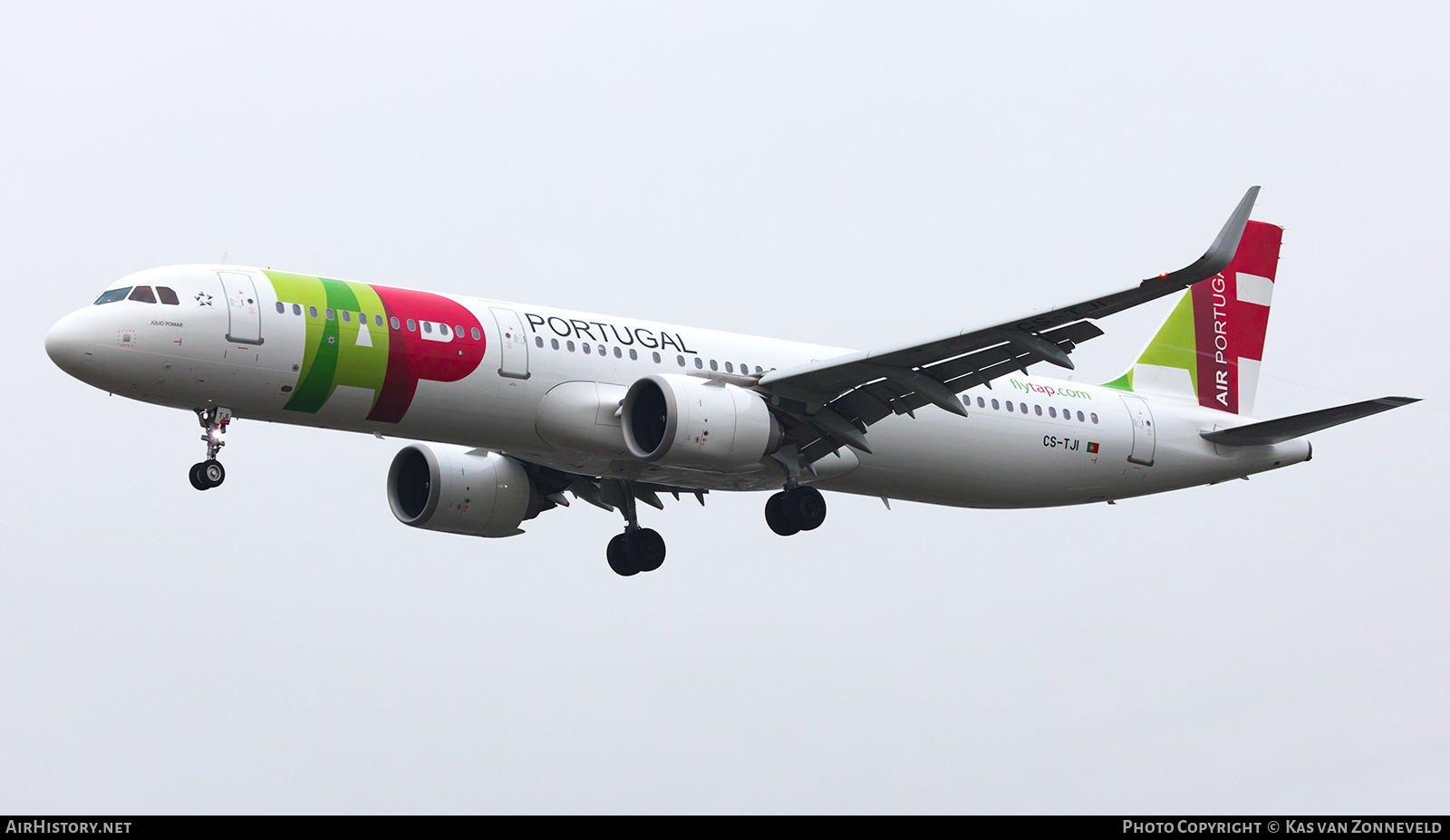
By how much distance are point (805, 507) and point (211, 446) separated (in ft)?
34.9

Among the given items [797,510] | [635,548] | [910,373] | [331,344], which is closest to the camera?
[331,344]

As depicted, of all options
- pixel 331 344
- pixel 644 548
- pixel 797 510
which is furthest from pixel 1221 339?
pixel 331 344

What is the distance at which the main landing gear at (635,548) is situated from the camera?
118ft

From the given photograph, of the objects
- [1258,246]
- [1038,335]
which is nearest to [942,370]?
[1038,335]

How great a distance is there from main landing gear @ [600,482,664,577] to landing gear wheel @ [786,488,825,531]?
4.70 metres

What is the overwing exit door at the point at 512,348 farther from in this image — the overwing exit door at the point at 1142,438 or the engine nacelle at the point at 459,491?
the overwing exit door at the point at 1142,438

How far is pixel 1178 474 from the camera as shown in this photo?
36906mm

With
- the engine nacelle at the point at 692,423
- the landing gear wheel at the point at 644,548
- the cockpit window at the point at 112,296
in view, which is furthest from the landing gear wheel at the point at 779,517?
the cockpit window at the point at 112,296

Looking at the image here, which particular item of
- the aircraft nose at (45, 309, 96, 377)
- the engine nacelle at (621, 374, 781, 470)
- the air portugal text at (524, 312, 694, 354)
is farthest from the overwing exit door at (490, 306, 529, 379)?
the aircraft nose at (45, 309, 96, 377)

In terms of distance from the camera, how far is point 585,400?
2991 cm

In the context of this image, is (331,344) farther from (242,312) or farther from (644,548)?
(644,548)

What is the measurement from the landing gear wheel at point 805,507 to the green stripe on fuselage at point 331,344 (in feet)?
26.4

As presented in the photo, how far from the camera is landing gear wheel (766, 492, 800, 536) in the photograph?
32188mm

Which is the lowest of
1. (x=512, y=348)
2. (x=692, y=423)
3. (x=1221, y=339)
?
(x=692, y=423)
